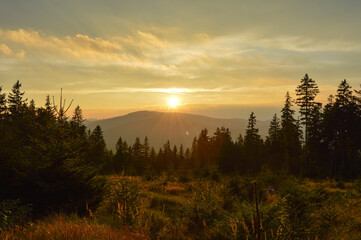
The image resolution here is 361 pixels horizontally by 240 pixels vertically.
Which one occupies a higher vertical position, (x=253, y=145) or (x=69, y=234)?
(x=69, y=234)

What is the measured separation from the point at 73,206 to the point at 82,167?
1.45 m

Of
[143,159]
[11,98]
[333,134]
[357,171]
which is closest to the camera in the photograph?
[357,171]

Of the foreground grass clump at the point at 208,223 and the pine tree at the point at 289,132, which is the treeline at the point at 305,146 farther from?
the foreground grass clump at the point at 208,223

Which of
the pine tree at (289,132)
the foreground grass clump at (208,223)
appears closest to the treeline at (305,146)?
the pine tree at (289,132)

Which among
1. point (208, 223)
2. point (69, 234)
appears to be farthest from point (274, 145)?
point (69, 234)

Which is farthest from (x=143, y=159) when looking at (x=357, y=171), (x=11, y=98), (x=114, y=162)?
(x=357, y=171)

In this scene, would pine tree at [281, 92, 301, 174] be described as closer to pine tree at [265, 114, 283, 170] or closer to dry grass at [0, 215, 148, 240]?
pine tree at [265, 114, 283, 170]

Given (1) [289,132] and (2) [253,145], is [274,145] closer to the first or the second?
(2) [253,145]

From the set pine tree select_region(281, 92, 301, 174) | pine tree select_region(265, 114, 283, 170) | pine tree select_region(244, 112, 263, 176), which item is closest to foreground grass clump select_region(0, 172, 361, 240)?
pine tree select_region(281, 92, 301, 174)

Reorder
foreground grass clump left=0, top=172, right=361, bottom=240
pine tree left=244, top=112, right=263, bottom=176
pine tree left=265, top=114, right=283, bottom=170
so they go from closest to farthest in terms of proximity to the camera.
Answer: foreground grass clump left=0, top=172, right=361, bottom=240, pine tree left=265, top=114, right=283, bottom=170, pine tree left=244, top=112, right=263, bottom=176

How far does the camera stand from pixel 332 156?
42.8 metres

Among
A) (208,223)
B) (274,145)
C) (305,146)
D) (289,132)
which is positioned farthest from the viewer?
(274,145)

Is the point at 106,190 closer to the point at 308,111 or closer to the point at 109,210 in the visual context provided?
the point at 109,210

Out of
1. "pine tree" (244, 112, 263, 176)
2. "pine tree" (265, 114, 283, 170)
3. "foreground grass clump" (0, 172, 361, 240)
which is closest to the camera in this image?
"foreground grass clump" (0, 172, 361, 240)
